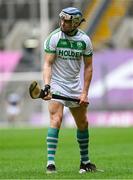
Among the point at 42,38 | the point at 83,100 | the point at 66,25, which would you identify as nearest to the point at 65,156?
the point at 83,100

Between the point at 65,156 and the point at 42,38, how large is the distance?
23170 millimetres

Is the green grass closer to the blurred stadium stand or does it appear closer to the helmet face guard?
the helmet face guard

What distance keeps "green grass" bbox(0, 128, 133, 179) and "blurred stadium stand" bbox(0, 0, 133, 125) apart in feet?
33.3

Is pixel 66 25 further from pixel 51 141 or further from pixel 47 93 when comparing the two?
pixel 51 141

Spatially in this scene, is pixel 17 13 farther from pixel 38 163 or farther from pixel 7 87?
pixel 38 163

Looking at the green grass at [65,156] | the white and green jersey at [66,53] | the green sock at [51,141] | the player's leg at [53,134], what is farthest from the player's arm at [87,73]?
the green grass at [65,156]

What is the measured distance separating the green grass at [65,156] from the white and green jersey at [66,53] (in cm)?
139

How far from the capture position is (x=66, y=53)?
12992 mm

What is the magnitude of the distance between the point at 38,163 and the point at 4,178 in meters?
3.39

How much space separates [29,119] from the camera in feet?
128

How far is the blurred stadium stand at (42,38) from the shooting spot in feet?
124

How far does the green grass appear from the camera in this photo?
12656 mm

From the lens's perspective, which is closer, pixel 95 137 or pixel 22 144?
pixel 22 144

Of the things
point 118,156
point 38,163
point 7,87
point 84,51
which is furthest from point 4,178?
point 7,87
